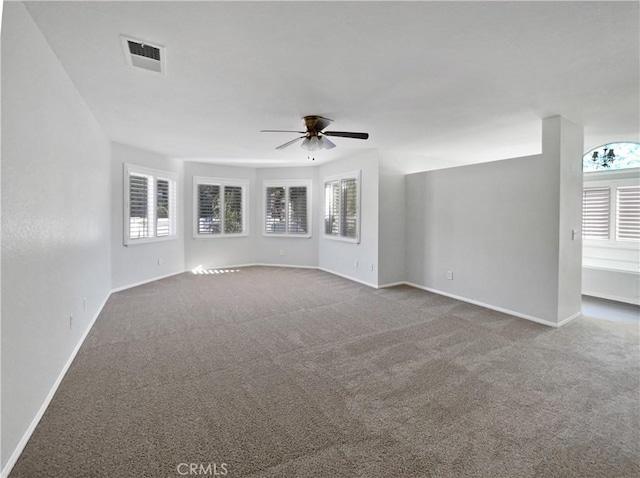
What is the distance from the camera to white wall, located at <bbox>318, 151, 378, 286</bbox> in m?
5.65

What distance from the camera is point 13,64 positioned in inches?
68.4

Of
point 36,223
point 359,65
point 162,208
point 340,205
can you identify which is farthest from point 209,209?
point 359,65

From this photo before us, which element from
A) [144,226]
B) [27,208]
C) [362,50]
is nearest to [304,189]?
[144,226]

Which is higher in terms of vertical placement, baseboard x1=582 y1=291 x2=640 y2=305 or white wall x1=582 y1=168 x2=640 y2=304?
white wall x1=582 y1=168 x2=640 y2=304

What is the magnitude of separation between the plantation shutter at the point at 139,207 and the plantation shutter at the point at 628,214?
860 centimetres

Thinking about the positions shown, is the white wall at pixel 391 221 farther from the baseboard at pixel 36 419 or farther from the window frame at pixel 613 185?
the baseboard at pixel 36 419

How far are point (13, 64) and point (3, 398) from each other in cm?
180

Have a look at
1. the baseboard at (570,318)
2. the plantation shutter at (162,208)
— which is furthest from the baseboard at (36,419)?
the baseboard at (570,318)

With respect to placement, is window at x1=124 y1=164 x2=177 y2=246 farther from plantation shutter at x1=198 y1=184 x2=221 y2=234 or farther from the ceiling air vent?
the ceiling air vent

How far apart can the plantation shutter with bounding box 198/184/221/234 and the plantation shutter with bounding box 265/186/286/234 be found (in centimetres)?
119

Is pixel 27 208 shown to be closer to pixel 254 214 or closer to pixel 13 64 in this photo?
pixel 13 64

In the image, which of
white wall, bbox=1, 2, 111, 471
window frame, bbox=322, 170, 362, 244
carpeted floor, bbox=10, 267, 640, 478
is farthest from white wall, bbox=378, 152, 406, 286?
white wall, bbox=1, 2, 111, 471

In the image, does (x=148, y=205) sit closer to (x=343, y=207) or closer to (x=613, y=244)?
(x=343, y=207)

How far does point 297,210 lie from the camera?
771cm
